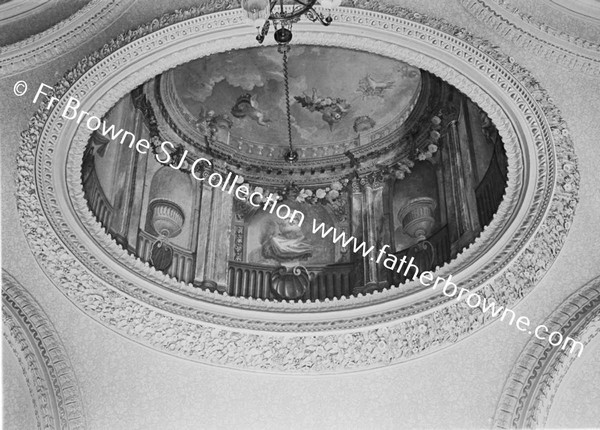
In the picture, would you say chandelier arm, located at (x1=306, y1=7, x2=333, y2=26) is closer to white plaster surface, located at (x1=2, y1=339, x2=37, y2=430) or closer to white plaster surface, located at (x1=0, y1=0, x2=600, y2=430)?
white plaster surface, located at (x1=0, y1=0, x2=600, y2=430)

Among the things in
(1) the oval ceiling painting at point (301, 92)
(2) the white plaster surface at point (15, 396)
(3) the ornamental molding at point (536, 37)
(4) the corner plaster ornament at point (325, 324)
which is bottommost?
(2) the white plaster surface at point (15, 396)

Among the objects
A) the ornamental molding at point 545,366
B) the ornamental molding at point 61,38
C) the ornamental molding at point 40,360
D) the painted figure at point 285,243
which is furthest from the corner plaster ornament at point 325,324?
the painted figure at point 285,243

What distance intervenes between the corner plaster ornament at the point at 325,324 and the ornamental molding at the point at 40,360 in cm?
40

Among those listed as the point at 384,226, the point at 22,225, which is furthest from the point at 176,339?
the point at 384,226

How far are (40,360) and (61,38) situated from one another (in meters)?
3.38

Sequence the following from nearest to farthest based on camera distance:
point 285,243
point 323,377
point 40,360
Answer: point 40,360 → point 323,377 → point 285,243

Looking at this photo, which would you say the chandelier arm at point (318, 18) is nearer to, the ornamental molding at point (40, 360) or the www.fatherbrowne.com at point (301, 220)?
the www.fatherbrowne.com at point (301, 220)

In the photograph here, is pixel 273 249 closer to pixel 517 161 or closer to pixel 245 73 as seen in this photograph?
pixel 245 73

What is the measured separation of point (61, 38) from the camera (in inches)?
371

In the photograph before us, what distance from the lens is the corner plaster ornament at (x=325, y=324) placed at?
31.3 feet

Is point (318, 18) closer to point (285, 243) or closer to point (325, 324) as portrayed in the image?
point (325, 324)

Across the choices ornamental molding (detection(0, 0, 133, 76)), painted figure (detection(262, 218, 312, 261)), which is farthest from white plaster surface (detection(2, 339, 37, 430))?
painted figure (detection(262, 218, 312, 261))

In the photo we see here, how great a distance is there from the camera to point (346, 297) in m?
10.8

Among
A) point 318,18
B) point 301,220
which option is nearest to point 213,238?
point 301,220
